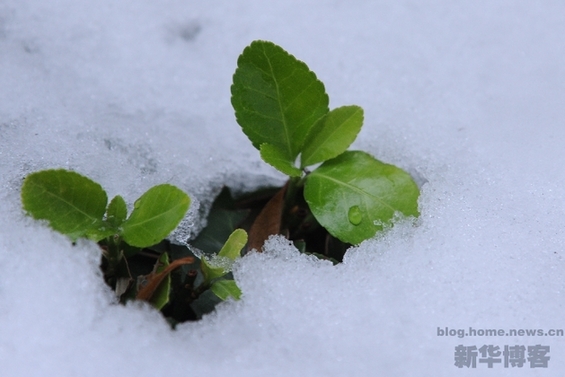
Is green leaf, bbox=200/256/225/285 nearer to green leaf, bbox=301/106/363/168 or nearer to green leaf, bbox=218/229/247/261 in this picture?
green leaf, bbox=218/229/247/261

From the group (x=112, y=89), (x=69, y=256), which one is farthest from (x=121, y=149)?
(x=69, y=256)

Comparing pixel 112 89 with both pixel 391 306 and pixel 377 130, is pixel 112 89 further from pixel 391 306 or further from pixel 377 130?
pixel 391 306

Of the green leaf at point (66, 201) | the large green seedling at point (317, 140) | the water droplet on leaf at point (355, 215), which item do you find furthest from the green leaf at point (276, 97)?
the green leaf at point (66, 201)

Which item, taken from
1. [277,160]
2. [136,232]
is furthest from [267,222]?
[136,232]

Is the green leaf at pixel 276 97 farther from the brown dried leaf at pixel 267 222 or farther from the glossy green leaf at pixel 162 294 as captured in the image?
the glossy green leaf at pixel 162 294

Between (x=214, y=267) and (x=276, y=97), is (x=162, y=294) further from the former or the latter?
(x=276, y=97)

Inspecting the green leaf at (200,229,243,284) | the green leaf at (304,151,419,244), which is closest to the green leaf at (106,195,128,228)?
the green leaf at (200,229,243,284)
